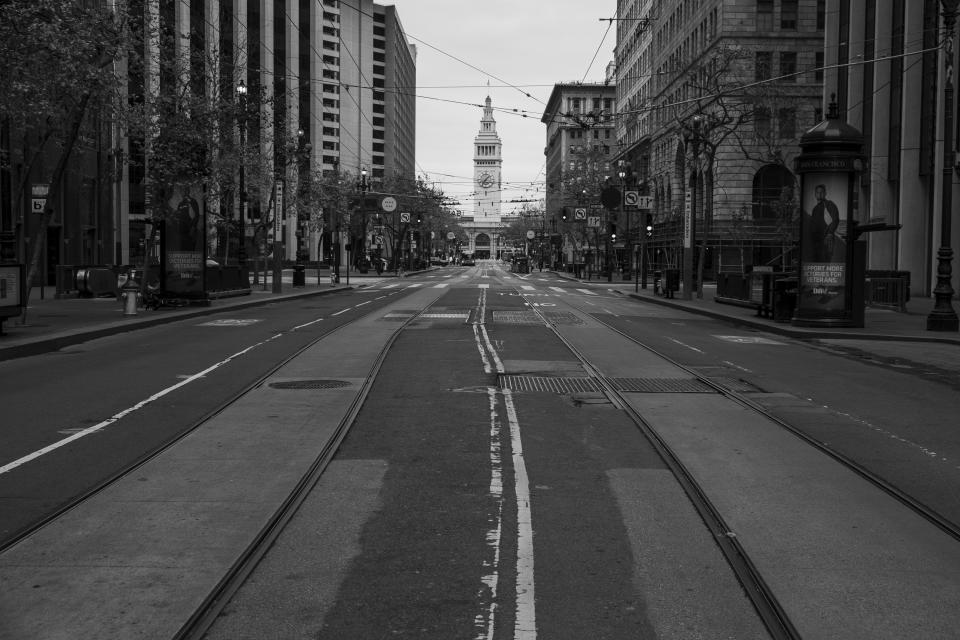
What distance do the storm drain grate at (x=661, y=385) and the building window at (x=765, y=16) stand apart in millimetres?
55321

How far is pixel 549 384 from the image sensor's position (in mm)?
13461

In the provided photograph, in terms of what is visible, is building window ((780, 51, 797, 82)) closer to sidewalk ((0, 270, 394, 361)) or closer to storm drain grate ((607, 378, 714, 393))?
sidewalk ((0, 270, 394, 361))

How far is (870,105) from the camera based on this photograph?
44.6 meters

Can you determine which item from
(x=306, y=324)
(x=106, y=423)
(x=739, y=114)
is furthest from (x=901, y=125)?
(x=106, y=423)

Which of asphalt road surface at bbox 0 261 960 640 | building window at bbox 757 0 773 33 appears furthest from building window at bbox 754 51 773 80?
asphalt road surface at bbox 0 261 960 640

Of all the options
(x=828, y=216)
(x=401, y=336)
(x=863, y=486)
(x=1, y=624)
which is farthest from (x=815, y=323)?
(x=1, y=624)

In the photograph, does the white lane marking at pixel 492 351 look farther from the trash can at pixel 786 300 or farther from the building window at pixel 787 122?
the building window at pixel 787 122

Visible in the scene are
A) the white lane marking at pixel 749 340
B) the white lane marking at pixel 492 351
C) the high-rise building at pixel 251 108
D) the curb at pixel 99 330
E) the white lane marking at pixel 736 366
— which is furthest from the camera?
the high-rise building at pixel 251 108

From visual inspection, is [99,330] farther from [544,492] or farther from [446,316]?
[544,492]

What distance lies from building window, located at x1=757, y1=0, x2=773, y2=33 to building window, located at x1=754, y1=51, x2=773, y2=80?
1701 millimetres

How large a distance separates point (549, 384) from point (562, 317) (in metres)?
14.6

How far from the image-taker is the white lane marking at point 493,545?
15.8 feet

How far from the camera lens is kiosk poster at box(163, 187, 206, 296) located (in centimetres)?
2933

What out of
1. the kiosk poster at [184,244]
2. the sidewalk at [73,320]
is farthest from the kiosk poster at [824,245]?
the kiosk poster at [184,244]
